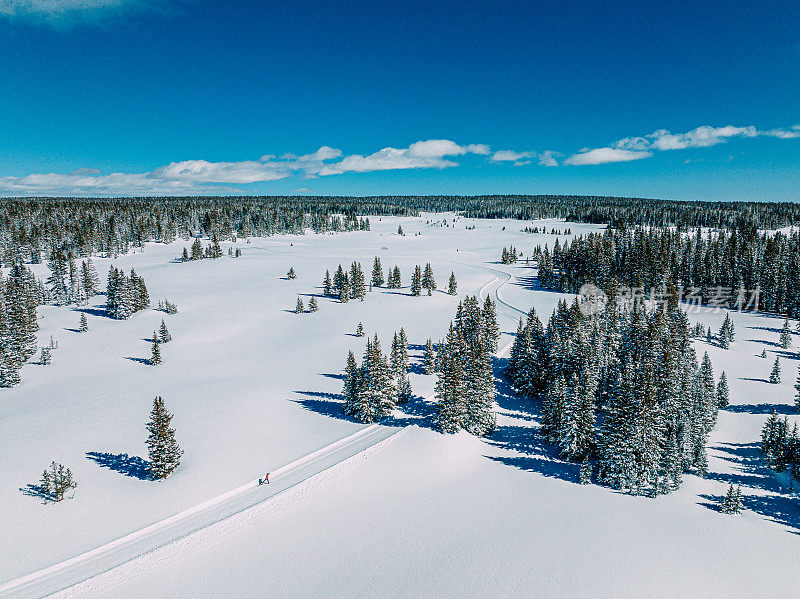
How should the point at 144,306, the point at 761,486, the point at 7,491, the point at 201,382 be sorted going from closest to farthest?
the point at 7,491 → the point at 761,486 → the point at 201,382 → the point at 144,306

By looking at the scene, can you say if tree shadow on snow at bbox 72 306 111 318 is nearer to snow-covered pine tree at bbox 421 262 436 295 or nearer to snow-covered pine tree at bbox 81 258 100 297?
snow-covered pine tree at bbox 81 258 100 297

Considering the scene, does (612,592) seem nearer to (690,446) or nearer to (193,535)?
(690,446)

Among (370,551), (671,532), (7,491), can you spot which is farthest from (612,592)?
(7,491)

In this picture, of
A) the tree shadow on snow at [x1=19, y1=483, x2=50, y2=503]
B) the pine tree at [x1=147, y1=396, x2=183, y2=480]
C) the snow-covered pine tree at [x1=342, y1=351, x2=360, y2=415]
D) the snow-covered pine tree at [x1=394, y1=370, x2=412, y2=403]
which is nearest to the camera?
the tree shadow on snow at [x1=19, y1=483, x2=50, y2=503]

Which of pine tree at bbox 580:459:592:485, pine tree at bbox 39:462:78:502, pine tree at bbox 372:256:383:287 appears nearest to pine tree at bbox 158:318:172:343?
pine tree at bbox 39:462:78:502

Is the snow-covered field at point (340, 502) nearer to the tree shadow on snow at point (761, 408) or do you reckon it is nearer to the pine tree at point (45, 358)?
the tree shadow on snow at point (761, 408)

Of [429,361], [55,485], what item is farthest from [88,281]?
[429,361]

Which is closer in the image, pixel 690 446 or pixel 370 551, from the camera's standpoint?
pixel 370 551

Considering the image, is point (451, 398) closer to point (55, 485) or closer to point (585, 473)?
point (585, 473)
